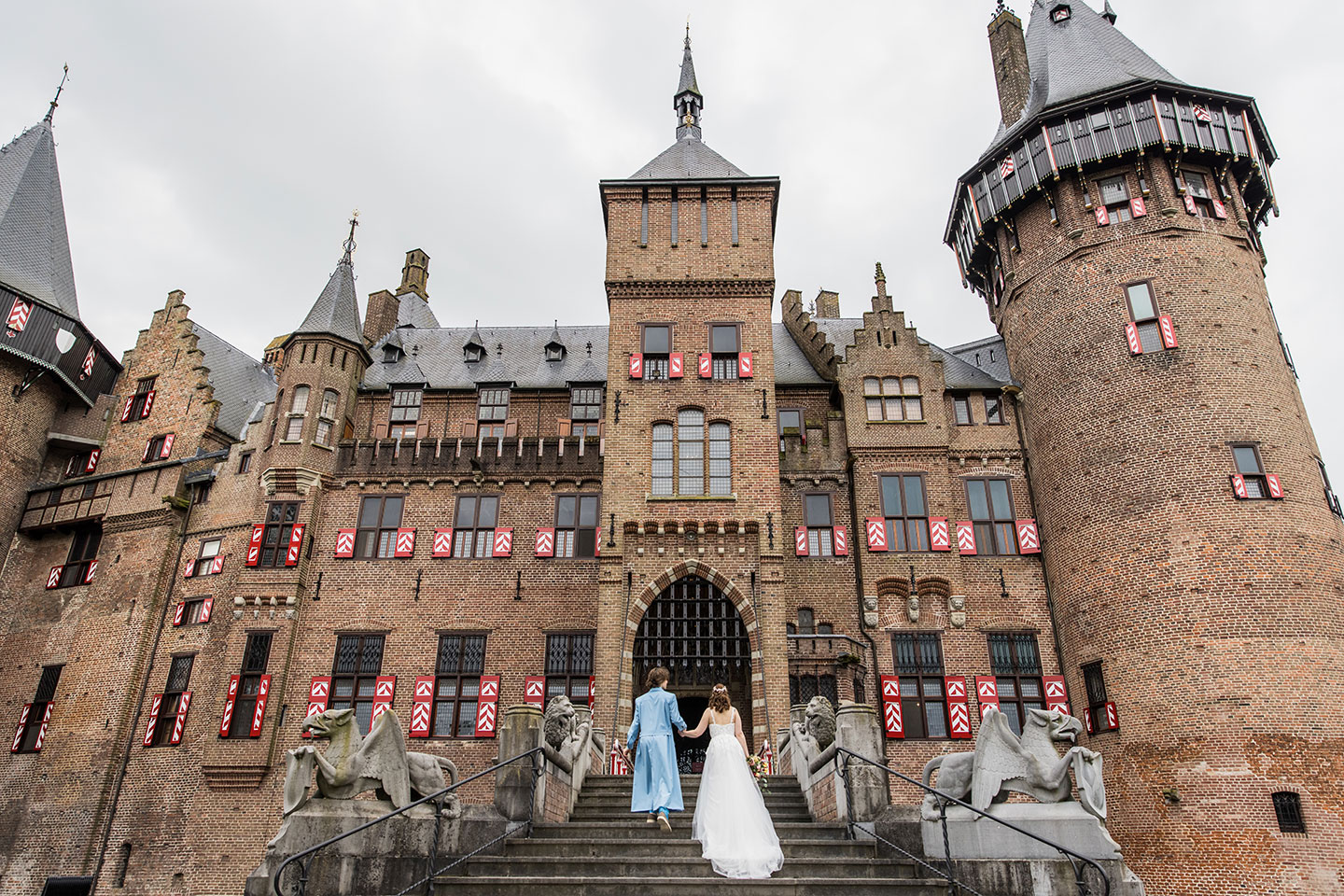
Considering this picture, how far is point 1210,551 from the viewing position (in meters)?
19.5

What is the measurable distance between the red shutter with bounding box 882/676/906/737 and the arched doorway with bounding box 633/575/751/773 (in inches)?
125

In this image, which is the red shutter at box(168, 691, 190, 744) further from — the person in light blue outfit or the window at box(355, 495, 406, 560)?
the person in light blue outfit

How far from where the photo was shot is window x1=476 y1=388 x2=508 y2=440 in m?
26.5

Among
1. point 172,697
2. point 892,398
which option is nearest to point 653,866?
point 892,398

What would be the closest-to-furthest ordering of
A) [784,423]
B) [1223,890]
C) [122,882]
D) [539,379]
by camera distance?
1. [1223,890]
2. [122,882]
3. [784,423]
4. [539,379]

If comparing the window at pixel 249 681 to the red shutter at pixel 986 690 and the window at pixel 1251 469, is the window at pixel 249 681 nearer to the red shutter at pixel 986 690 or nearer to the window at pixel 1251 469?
the red shutter at pixel 986 690

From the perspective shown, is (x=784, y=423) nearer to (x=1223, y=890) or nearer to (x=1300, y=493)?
(x=1300, y=493)

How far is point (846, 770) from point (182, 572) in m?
20.3

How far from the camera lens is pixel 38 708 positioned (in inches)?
962

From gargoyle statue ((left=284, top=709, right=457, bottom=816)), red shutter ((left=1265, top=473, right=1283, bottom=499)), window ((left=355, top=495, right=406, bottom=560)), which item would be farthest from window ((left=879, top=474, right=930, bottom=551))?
gargoyle statue ((left=284, top=709, right=457, bottom=816))

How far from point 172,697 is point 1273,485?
2659cm

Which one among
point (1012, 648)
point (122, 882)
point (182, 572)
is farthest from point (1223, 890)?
point (182, 572)

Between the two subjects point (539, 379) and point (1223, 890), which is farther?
point (539, 379)

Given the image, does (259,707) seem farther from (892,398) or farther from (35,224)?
(35,224)
